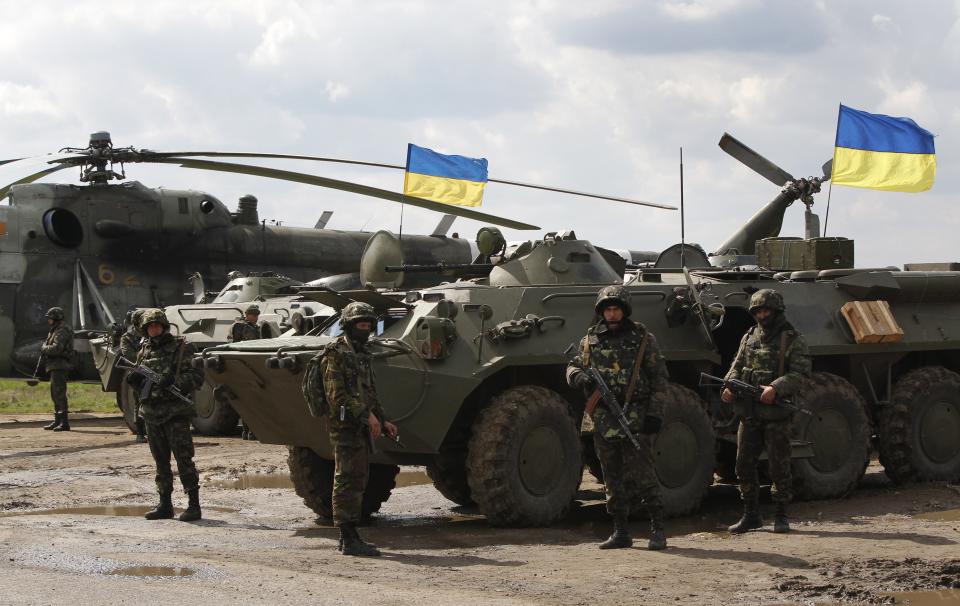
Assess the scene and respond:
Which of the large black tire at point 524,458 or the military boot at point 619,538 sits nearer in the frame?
the military boot at point 619,538

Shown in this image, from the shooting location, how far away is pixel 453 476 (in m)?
10.9

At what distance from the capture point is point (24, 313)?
20.9 meters

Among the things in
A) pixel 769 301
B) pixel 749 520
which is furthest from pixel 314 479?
pixel 769 301

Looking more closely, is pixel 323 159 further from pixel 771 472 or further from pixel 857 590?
pixel 857 590

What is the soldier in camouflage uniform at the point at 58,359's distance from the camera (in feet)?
62.3

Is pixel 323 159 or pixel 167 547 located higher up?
pixel 323 159

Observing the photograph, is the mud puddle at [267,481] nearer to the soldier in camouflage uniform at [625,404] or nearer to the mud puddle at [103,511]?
the mud puddle at [103,511]

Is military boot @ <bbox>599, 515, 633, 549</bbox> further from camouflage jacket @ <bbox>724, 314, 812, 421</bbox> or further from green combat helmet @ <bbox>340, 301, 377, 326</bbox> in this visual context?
green combat helmet @ <bbox>340, 301, 377, 326</bbox>

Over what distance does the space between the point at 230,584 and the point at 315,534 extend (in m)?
2.54

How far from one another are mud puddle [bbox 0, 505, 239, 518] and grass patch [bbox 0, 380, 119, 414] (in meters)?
12.1

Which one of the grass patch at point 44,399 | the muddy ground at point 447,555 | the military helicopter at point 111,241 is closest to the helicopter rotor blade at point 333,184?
the military helicopter at point 111,241

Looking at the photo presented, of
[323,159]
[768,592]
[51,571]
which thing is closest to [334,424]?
[51,571]

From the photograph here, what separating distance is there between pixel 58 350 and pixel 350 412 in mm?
11485

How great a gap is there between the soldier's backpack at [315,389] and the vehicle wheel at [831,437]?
4.19m
